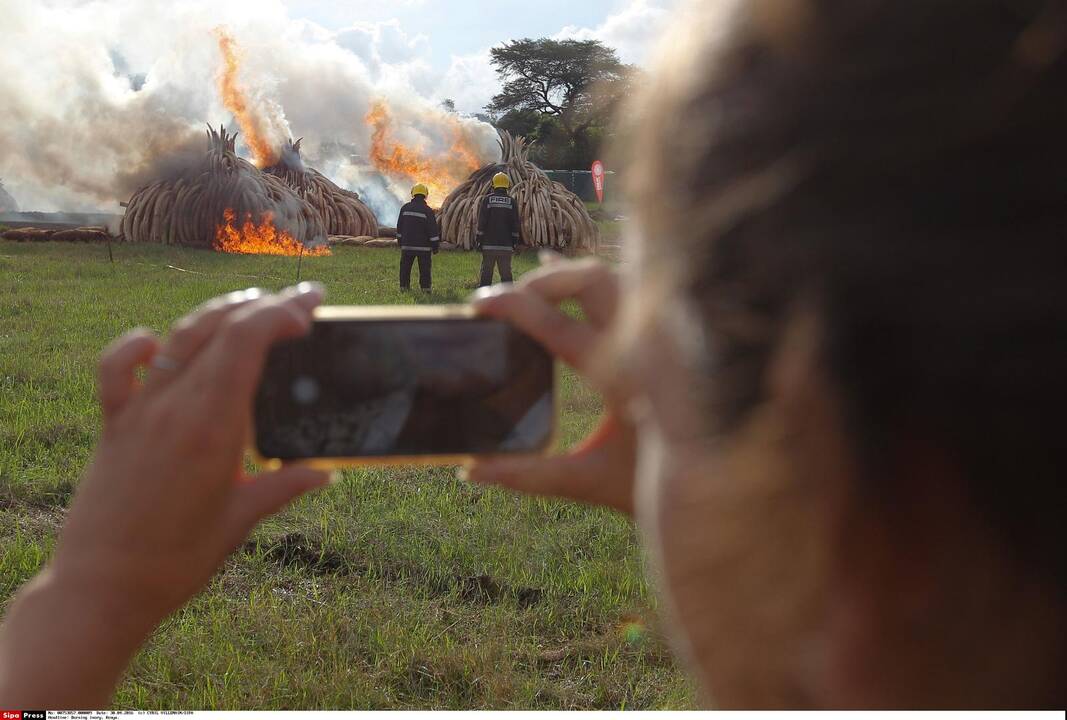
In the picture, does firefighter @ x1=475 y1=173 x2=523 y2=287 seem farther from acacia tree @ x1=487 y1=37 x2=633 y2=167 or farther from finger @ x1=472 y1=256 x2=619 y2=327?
acacia tree @ x1=487 y1=37 x2=633 y2=167

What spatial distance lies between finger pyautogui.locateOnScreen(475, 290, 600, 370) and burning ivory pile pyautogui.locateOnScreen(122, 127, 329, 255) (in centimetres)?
1902

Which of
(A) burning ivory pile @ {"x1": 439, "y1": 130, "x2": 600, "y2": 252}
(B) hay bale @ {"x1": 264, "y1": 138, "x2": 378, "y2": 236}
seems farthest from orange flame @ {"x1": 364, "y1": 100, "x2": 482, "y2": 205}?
(A) burning ivory pile @ {"x1": 439, "y1": 130, "x2": 600, "y2": 252}

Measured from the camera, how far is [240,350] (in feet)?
3.89

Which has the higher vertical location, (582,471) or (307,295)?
(307,295)

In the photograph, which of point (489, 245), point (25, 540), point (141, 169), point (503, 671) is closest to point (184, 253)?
point (489, 245)

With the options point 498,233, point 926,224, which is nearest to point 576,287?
point 926,224

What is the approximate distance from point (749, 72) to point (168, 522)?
881 millimetres

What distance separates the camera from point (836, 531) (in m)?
0.69

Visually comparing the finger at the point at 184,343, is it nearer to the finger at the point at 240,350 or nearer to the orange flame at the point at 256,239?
the finger at the point at 240,350

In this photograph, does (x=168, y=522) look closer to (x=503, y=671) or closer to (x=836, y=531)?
(x=836, y=531)

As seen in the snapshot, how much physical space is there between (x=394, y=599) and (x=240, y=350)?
9.34 feet

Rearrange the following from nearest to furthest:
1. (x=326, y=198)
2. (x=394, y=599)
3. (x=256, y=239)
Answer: (x=394, y=599), (x=256, y=239), (x=326, y=198)

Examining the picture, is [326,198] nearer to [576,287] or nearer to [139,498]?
[576,287]

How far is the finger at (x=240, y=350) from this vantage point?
46.6 inches
